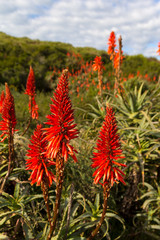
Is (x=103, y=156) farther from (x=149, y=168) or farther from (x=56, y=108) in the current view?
(x=149, y=168)

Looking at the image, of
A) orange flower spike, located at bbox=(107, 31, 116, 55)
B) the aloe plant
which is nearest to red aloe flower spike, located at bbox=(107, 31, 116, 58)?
orange flower spike, located at bbox=(107, 31, 116, 55)

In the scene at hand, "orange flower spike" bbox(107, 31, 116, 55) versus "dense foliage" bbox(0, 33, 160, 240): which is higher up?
"orange flower spike" bbox(107, 31, 116, 55)

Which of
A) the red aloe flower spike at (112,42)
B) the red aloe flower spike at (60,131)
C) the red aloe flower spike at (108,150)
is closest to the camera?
the red aloe flower spike at (60,131)

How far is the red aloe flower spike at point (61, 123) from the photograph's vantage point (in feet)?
4.36

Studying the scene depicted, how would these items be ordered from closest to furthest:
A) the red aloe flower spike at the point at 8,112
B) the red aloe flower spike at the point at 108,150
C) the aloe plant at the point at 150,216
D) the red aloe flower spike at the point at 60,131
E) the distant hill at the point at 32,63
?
1. the red aloe flower spike at the point at 60,131
2. the red aloe flower spike at the point at 108,150
3. the red aloe flower spike at the point at 8,112
4. the aloe plant at the point at 150,216
5. the distant hill at the point at 32,63

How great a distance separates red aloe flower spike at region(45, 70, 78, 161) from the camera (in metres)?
1.33

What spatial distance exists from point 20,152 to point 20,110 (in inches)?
103

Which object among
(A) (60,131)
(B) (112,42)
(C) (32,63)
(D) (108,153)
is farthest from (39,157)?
(C) (32,63)

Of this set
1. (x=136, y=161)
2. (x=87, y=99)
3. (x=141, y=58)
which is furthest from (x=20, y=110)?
(x=141, y=58)

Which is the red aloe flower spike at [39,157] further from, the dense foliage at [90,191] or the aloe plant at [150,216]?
the aloe plant at [150,216]

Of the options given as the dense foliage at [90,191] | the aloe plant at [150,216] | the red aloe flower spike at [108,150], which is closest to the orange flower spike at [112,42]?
the dense foliage at [90,191]

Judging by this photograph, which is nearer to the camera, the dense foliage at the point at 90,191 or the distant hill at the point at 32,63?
the dense foliage at the point at 90,191

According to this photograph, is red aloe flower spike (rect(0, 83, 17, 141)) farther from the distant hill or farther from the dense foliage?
the distant hill

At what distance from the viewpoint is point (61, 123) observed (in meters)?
1.39
